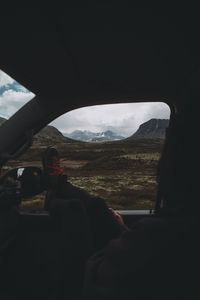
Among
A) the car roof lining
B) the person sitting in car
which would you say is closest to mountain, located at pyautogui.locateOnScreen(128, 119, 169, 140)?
the car roof lining

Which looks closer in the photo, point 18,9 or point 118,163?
point 18,9

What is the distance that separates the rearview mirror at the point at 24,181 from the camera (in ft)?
6.39

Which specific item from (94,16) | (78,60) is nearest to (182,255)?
(94,16)

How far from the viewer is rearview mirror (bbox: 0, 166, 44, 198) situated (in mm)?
1948

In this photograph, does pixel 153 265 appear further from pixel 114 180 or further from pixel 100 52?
pixel 114 180

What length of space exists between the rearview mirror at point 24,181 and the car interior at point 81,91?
0.02 metres

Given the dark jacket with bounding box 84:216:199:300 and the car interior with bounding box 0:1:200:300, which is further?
the car interior with bounding box 0:1:200:300

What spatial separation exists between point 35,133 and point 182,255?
2243mm

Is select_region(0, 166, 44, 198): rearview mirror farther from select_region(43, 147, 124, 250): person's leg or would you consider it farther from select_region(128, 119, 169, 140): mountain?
select_region(128, 119, 169, 140): mountain

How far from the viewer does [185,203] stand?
2.49 feet

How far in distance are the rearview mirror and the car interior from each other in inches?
0.6

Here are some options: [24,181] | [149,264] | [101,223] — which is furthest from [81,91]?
[149,264]

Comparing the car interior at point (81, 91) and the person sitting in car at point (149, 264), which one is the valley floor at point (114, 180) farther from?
the person sitting in car at point (149, 264)

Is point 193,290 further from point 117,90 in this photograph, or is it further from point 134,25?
point 117,90
